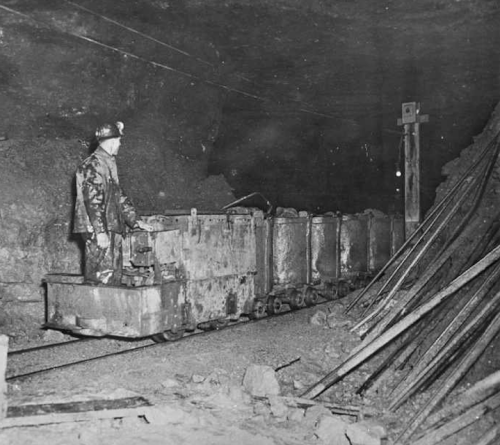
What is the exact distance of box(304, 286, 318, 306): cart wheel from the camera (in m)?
9.84

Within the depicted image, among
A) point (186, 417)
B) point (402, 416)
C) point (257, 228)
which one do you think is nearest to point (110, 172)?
point (257, 228)

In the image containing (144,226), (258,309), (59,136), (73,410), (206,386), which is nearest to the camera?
(73,410)

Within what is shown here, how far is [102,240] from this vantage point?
6355 millimetres

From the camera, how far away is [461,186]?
884 cm

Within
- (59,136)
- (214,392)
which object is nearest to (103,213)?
(214,392)

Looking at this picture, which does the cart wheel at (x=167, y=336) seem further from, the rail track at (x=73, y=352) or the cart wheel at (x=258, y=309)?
the cart wheel at (x=258, y=309)

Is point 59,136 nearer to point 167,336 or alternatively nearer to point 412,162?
point 167,336

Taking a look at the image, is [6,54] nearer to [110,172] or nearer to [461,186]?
[110,172]

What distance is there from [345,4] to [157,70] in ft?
13.5

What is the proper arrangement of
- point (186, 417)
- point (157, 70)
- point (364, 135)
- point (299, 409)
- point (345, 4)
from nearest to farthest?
point (186, 417)
point (299, 409)
point (345, 4)
point (157, 70)
point (364, 135)

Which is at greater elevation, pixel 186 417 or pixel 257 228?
pixel 257 228

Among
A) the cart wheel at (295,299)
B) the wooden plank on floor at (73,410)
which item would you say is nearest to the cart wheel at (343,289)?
the cart wheel at (295,299)

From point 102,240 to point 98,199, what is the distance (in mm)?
477

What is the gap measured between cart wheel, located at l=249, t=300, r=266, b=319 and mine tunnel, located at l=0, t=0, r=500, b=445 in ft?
0.30
